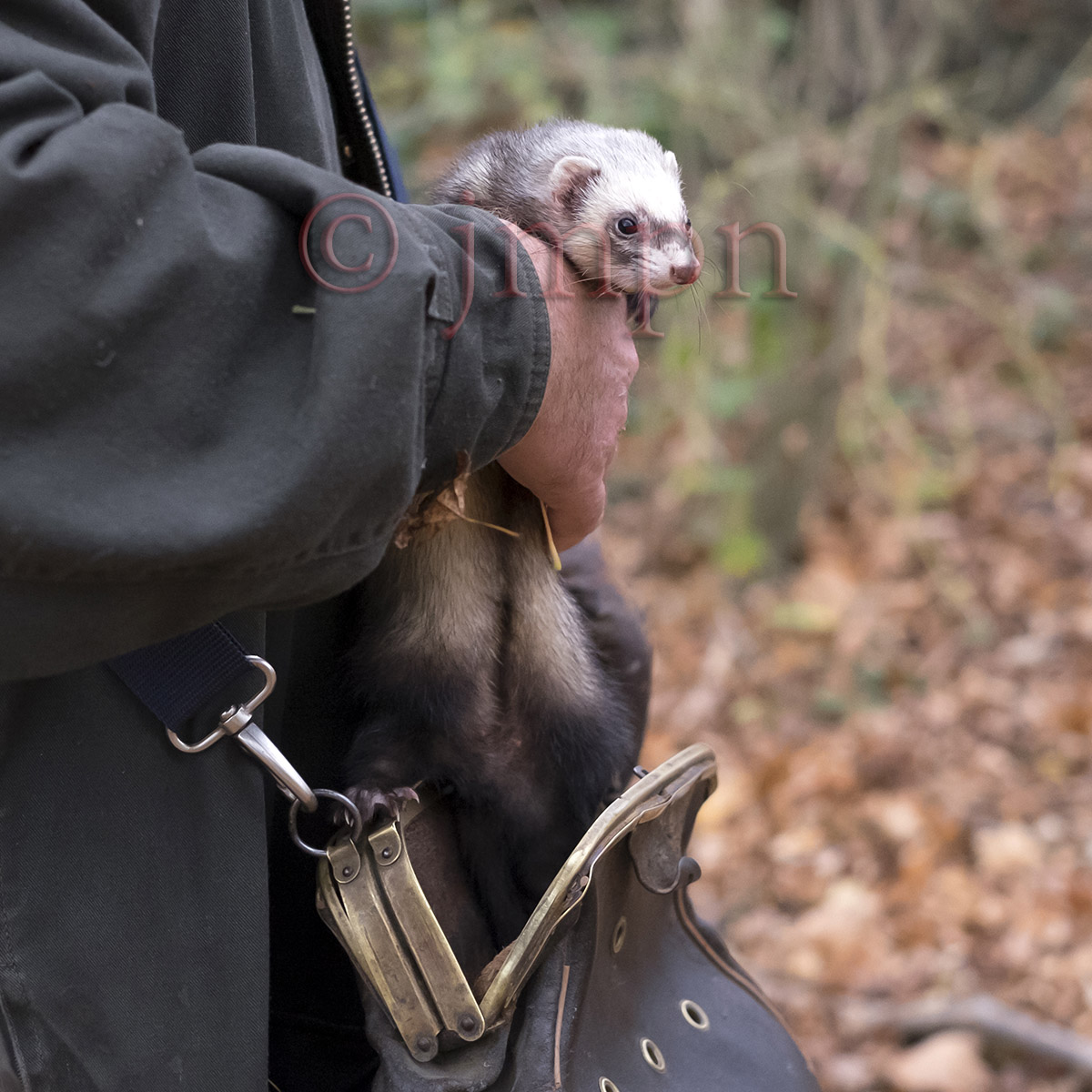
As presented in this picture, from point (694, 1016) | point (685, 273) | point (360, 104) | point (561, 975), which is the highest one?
point (360, 104)

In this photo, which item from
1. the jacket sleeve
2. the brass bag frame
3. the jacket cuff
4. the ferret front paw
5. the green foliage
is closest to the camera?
the jacket sleeve

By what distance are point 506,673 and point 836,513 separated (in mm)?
3302

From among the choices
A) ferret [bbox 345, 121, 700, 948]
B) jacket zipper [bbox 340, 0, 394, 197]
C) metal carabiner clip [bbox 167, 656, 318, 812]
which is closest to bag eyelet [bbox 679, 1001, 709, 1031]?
ferret [bbox 345, 121, 700, 948]

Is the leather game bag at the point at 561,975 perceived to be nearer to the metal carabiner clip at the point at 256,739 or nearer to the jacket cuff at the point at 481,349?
the metal carabiner clip at the point at 256,739

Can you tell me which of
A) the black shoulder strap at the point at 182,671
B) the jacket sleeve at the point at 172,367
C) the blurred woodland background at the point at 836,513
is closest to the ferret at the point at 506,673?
the black shoulder strap at the point at 182,671

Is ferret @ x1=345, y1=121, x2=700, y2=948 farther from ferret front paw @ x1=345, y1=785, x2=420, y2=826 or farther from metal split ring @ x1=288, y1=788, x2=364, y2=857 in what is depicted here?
metal split ring @ x1=288, y1=788, x2=364, y2=857

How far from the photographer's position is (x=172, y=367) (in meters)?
0.76

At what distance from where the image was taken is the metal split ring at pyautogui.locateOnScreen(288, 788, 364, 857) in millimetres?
990

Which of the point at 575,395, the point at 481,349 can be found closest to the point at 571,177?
the point at 575,395

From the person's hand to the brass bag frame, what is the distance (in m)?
0.32

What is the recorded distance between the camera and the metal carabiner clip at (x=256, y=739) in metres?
0.91

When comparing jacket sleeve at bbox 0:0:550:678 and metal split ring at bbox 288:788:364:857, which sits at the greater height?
jacket sleeve at bbox 0:0:550:678

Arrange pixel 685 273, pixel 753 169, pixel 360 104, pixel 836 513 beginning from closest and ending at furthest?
pixel 360 104
pixel 685 273
pixel 753 169
pixel 836 513

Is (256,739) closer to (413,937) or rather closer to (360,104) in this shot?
(413,937)
